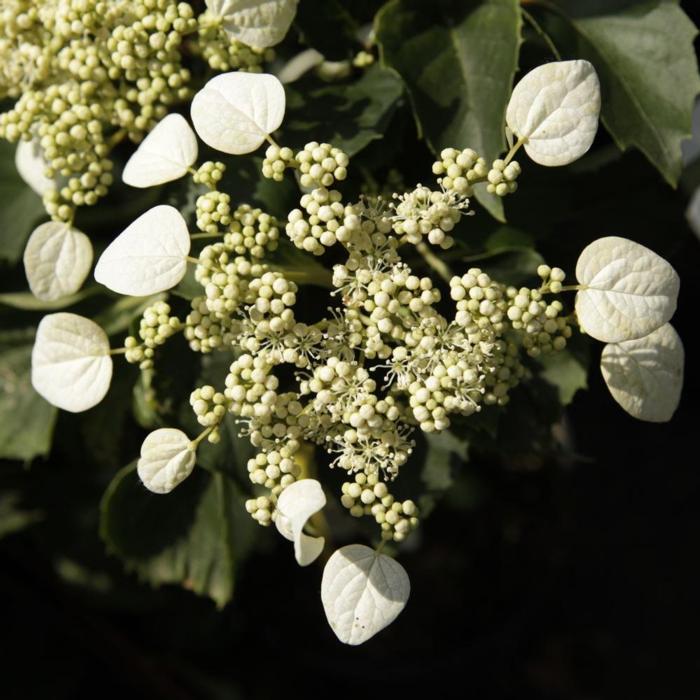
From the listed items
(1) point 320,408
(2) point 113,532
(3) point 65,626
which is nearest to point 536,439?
(1) point 320,408

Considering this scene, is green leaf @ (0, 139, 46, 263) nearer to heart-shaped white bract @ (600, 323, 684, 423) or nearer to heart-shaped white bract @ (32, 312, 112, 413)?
heart-shaped white bract @ (32, 312, 112, 413)

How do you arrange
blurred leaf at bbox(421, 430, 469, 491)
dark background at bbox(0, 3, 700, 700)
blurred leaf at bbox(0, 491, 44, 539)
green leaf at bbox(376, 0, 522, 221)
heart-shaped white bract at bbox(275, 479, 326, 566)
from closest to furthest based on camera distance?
1. heart-shaped white bract at bbox(275, 479, 326, 566)
2. green leaf at bbox(376, 0, 522, 221)
3. blurred leaf at bbox(421, 430, 469, 491)
4. blurred leaf at bbox(0, 491, 44, 539)
5. dark background at bbox(0, 3, 700, 700)

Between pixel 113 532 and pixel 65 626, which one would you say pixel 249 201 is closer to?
pixel 113 532

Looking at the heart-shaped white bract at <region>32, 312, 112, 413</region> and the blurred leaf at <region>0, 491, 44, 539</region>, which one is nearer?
the heart-shaped white bract at <region>32, 312, 112, 413</region>

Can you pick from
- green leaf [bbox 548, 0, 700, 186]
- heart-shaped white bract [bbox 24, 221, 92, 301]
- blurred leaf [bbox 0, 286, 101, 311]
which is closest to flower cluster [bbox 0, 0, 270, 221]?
heart-shaped white bract [bbox 24, 221, 92, 301]

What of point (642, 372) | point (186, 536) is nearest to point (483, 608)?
point (186, 536)

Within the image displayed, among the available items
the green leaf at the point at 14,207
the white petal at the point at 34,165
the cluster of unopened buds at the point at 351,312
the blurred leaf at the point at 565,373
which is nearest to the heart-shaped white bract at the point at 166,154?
the cluster of unopened buds at the point at 351,312

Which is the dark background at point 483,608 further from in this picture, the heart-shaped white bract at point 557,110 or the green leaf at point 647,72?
the heart-shaped white bract at point 557,110
